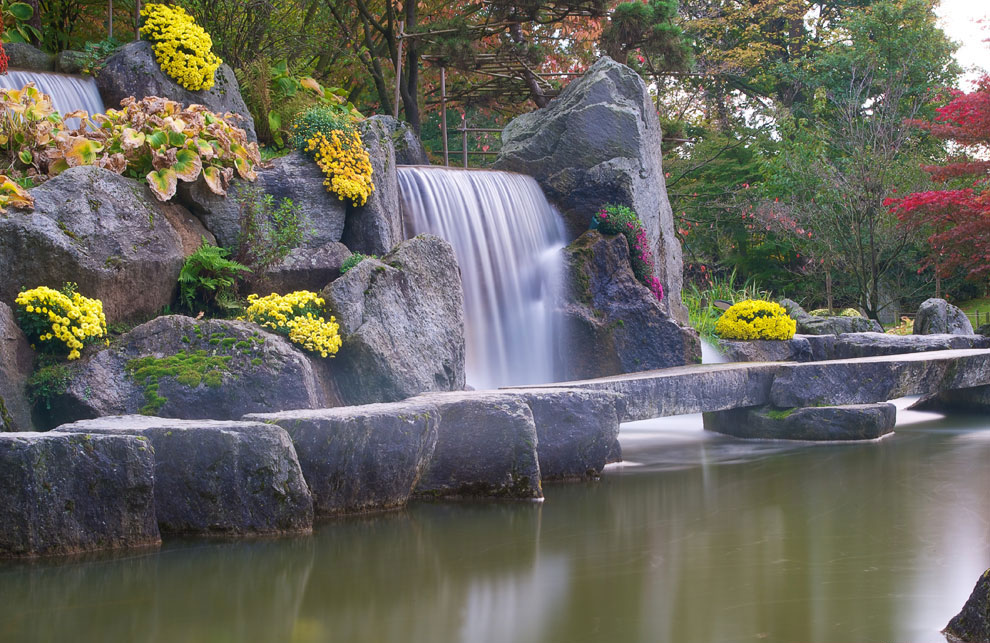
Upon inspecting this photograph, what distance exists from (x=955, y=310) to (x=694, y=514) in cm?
1300

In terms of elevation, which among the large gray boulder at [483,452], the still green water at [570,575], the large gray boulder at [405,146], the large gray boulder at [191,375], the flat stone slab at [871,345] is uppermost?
the large gray boulder at [405,146]

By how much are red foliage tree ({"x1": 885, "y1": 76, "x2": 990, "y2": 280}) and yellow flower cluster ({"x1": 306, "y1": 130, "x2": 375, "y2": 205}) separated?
432 inches

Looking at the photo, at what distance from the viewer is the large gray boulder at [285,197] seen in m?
8.52

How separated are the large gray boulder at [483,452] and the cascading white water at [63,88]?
20.2 ft

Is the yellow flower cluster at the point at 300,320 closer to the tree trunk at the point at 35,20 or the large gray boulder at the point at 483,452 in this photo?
the large gray boulder at the point at 483,452

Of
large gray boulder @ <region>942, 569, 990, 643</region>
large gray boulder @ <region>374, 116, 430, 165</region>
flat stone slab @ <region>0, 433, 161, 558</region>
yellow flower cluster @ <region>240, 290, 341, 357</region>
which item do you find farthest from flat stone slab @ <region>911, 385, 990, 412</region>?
flat stone slab @ <region>0, 433, 161, 558</region>

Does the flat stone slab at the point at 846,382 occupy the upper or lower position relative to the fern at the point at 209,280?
lower

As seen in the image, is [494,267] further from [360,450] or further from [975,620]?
[975,620]

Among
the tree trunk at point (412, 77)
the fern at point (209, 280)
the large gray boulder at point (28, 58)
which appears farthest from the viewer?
the tree trunk at point (412, 77)

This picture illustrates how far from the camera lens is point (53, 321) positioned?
21.2ft

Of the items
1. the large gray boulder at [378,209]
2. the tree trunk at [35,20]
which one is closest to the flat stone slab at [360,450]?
the large gray boulder at [378,209]

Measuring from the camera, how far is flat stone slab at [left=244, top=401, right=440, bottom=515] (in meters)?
5.53

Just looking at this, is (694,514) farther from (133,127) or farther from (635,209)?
(635,209)

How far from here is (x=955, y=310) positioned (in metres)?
16.9
